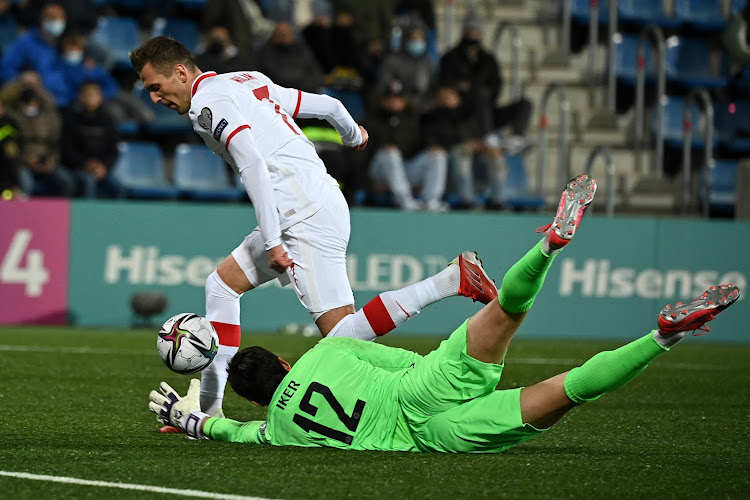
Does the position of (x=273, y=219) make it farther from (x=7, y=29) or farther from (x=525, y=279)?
(x=7, y=29)

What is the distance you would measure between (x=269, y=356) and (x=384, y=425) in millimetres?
569

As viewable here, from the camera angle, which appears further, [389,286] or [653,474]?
[389,286]

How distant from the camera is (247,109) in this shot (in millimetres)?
5852

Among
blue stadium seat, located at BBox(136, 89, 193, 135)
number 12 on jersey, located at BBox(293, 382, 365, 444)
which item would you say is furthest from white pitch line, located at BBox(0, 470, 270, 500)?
blue stadium seat, located at BBox(136, 89, 193, 135)

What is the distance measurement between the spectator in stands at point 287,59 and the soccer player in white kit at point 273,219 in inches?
304

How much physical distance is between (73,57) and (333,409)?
9689mm

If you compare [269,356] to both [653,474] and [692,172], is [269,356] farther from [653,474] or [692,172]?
[692,172]

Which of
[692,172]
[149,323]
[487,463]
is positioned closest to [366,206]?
[149,323]

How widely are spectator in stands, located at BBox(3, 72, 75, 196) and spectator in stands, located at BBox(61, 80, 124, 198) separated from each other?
162 millimetres

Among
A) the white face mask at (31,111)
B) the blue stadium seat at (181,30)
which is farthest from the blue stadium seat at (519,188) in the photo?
the white face mask at (31,111)

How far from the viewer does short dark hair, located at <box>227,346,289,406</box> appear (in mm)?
5156

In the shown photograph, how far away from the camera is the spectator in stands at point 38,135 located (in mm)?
12891

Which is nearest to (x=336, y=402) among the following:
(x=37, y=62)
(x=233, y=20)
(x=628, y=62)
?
(x=37, y=62)

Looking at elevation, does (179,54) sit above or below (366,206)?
above
